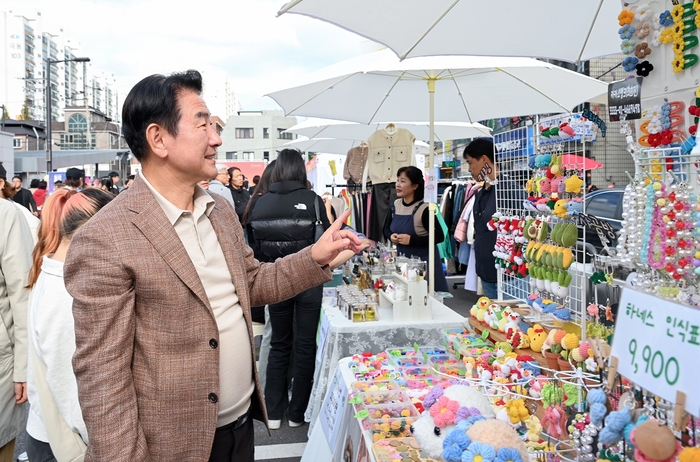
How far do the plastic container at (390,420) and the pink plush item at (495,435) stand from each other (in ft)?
1.75

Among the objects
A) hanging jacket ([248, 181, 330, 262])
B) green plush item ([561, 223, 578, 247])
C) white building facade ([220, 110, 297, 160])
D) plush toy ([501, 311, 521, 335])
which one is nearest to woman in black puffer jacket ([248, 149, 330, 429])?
hanging jacket ([248, 181, 330, 262])

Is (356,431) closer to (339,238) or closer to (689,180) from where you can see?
(339,238)

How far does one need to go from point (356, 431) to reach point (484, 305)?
1.13m

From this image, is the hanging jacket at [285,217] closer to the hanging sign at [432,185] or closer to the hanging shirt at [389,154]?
the hanging sign at [432,185]

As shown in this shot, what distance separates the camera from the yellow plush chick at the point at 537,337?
7.59ft

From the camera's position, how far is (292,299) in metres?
3.90

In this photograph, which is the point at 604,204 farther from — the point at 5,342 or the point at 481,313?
the point at 5,342

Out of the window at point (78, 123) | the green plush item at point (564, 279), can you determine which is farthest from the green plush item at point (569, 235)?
the window at point (78, 123)

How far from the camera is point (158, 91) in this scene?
1567mm

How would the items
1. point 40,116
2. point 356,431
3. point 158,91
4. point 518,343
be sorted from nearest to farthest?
point 158,91 → point 356,431 → point 518,343 → point 40,116

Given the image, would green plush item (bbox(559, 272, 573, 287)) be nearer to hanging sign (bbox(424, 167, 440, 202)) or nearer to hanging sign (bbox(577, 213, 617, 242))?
hanging sign (bbox(577, 213, 617, 242))

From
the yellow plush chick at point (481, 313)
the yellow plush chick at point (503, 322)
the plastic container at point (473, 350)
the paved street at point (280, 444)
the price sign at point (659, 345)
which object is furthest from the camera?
the paved street at point (280, 444)

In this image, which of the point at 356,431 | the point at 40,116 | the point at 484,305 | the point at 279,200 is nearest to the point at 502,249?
the point at 484,305

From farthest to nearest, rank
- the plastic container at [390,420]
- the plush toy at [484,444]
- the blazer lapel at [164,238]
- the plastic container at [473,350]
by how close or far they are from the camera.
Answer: the plastic container at [473,350]
the plastic container at [390,420]
the blazer lapel at [164,238]
the plush toy at [484,444]
